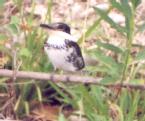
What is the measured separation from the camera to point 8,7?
14.5 feet

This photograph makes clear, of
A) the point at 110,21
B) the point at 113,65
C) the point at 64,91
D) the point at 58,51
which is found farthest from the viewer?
the point at 64,91

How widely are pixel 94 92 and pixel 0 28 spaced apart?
76 centimetres

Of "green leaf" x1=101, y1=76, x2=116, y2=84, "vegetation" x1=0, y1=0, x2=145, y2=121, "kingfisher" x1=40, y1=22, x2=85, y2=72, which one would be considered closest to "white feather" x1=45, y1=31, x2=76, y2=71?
"kingfisher" x1=40, y1=22, x2=85, y2=72

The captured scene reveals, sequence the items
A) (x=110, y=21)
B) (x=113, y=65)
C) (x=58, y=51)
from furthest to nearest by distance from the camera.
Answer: (x=58, y=51) → (x=113, y=65) → (x=110, y=21)

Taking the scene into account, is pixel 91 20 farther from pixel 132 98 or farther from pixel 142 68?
pixel 132 98

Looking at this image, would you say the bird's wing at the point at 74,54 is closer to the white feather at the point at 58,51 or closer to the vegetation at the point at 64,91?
the white feather at the point at 58,51

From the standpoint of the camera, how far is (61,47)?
275 cm

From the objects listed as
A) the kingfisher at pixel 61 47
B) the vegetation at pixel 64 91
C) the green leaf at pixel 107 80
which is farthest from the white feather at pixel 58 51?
the green leaf at pixel 107 80

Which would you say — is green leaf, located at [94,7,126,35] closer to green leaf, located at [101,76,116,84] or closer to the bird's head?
green leaf, located at [101,76,116,84]

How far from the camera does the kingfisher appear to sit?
273cm

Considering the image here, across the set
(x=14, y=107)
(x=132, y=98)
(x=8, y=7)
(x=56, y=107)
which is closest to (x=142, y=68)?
(x=132, y=98)

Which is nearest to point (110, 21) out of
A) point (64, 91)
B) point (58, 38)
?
point (58, 38)

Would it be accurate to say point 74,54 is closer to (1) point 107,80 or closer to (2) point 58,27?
(2) point 58,27

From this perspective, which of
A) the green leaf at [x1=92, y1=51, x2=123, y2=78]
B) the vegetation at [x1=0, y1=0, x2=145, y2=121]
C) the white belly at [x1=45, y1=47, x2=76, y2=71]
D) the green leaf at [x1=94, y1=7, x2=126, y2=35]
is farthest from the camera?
the vegetation at [x1=0, y1=0, x2=145, y2=121]
